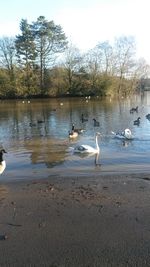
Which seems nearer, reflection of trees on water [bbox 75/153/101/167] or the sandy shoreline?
the sandy shoreline

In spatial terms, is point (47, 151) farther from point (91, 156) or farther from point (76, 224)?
point (76, 224)

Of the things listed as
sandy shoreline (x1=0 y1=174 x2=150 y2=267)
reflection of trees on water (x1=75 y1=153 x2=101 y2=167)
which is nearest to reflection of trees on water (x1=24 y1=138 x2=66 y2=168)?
reflection of trees on water (x1=75 y1=153 x2=101 y2=167)

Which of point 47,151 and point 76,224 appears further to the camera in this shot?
point 47,151

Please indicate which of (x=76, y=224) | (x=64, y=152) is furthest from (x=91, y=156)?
(x=76, y=224)

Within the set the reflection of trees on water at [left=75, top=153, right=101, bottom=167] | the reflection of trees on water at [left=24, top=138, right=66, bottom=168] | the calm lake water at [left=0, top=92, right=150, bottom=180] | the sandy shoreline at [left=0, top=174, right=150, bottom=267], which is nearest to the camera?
the sandy shoreline at [left=0, top=174, right=150, bottom=267]

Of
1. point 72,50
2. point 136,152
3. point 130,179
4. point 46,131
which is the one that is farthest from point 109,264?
point 72,50

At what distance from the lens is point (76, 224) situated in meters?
7.65

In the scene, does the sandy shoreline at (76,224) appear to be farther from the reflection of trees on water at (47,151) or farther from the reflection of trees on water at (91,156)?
the reflection of trees on water at (91,156)

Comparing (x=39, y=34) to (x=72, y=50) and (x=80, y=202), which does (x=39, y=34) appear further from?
(x=80, y=202)

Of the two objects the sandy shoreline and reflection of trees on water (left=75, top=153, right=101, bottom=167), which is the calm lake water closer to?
reflection of trees on water (left=75, top=153, right=101, bottom=167)

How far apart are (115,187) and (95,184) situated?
66cm

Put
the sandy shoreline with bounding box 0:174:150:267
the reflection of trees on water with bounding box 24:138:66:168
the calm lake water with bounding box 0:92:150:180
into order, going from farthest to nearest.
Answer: the reflection of trees on water with bounding box 24:138:66:168 < the calm lake water with bounding box 0:92:150:180 < the sandy shoreline with bounding box 0:174:150:267

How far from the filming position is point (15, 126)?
28469 mm

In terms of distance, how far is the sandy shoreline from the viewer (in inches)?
249
